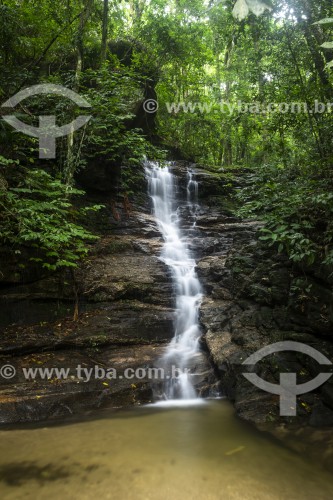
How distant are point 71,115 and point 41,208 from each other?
10.1 feet

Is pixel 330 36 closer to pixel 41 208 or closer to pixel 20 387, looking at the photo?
pixel 41 208

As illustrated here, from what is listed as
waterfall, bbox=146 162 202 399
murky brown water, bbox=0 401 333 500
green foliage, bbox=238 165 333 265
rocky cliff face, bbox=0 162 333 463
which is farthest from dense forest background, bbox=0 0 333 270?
murky brown water, bbox=0 401 333 500

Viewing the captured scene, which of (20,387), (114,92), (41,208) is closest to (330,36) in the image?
(114,92)

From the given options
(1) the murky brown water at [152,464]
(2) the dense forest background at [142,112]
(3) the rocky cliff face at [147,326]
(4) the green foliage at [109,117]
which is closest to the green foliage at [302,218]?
A: (2) the dense forest background at [142,112]

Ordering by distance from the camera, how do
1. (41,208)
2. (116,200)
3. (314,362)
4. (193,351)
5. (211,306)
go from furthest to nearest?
1. (116,200)
2. (211,306)
3. (193,351)
4. (41,208)
5. (314,362)

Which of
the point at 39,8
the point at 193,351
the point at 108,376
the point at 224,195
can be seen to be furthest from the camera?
the point at 224,195

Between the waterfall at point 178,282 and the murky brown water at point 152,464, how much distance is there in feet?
3.87

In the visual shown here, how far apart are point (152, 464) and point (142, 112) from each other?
40.0 feet

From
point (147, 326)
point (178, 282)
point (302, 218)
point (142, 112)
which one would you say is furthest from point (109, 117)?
point (142, 112)

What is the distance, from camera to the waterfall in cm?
586

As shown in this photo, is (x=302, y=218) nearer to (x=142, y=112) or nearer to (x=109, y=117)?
(x=109, y=117)

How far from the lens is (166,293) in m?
7.94

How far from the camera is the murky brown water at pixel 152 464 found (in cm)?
306

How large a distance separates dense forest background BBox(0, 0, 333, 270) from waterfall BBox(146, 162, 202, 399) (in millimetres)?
1414
